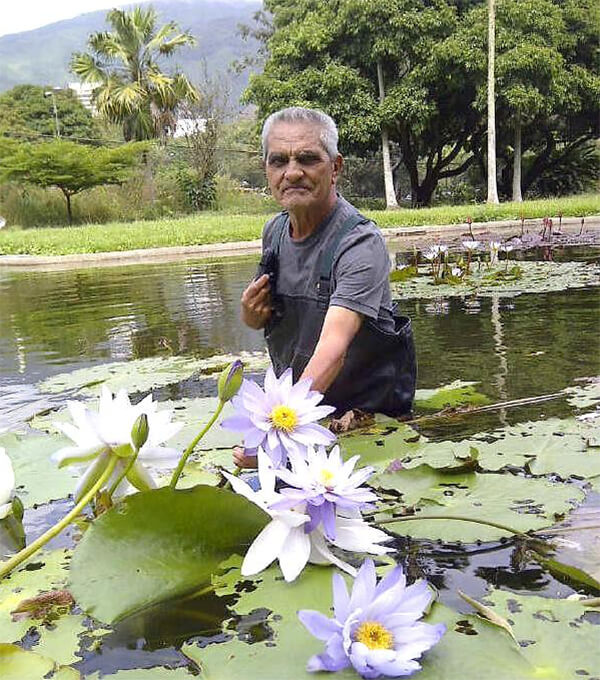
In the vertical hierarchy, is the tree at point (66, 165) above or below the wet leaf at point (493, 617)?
above

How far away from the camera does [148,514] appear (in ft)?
4.19

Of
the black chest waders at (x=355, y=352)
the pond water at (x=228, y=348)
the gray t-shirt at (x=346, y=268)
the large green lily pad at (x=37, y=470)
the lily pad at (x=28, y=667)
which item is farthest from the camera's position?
the black chest waders at (x=355, y=352)

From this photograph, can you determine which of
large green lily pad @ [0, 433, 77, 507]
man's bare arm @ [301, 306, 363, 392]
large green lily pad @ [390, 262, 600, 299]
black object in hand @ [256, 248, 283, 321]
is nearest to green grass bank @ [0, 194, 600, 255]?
large green lily pad @ [390, 262, 600, 299]

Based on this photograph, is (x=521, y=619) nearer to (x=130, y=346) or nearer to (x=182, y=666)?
(x=182, y=666)

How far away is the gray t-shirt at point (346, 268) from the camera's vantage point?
2.22 metres

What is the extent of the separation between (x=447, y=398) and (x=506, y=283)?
3731 mm

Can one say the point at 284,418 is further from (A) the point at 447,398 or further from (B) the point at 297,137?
(A) the point at 447,398

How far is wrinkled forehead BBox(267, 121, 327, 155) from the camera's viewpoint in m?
2.27

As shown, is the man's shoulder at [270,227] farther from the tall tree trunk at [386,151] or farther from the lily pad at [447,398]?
the tall tree trunk at [386,151]

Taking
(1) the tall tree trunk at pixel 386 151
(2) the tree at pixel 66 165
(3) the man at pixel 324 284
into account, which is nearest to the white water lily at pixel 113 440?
(3) the man at pixel 324 284

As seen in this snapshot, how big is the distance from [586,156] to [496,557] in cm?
2643

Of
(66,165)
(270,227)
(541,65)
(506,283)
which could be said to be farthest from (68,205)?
(270,227)

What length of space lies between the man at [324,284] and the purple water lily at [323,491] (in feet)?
2.69

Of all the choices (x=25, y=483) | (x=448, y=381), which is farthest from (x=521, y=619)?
(x=448, y=381)
